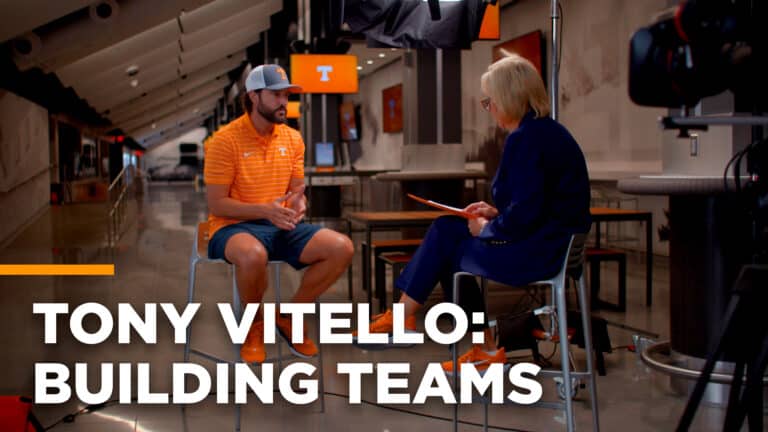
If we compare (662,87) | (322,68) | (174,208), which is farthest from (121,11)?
(662,87)

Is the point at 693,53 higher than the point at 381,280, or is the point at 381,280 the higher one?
the point at 693,53

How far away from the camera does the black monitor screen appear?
13477 millimetres

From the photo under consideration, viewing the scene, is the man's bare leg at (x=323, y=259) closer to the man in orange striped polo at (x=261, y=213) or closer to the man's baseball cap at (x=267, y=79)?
the man in orange striped polo at (x=261, y=213)

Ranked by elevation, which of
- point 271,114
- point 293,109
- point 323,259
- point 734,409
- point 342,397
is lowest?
point 342,397

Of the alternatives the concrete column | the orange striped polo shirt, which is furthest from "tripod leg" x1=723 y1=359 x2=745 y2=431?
the concrete column

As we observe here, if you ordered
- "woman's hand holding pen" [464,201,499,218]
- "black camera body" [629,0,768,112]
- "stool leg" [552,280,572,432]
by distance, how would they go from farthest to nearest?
"woman's hand holding pen" [464,201,499,218], "stool leg" [552,280,572,432], "black camera body" [629,0,768,112]

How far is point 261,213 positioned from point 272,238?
119 millimetres

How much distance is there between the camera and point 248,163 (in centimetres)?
314

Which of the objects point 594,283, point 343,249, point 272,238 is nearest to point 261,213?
point 272,238

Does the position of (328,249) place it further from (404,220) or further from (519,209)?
(404,220)

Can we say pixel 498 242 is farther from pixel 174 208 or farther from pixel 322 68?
pixel 174 208

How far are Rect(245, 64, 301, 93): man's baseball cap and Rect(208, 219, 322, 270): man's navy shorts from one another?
1.76ft

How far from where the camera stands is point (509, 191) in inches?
100

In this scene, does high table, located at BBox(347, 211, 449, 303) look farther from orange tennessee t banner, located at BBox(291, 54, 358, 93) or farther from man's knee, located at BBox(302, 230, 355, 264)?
orange tennessee t banner, located at BBox(291, 54, 358, 93)
